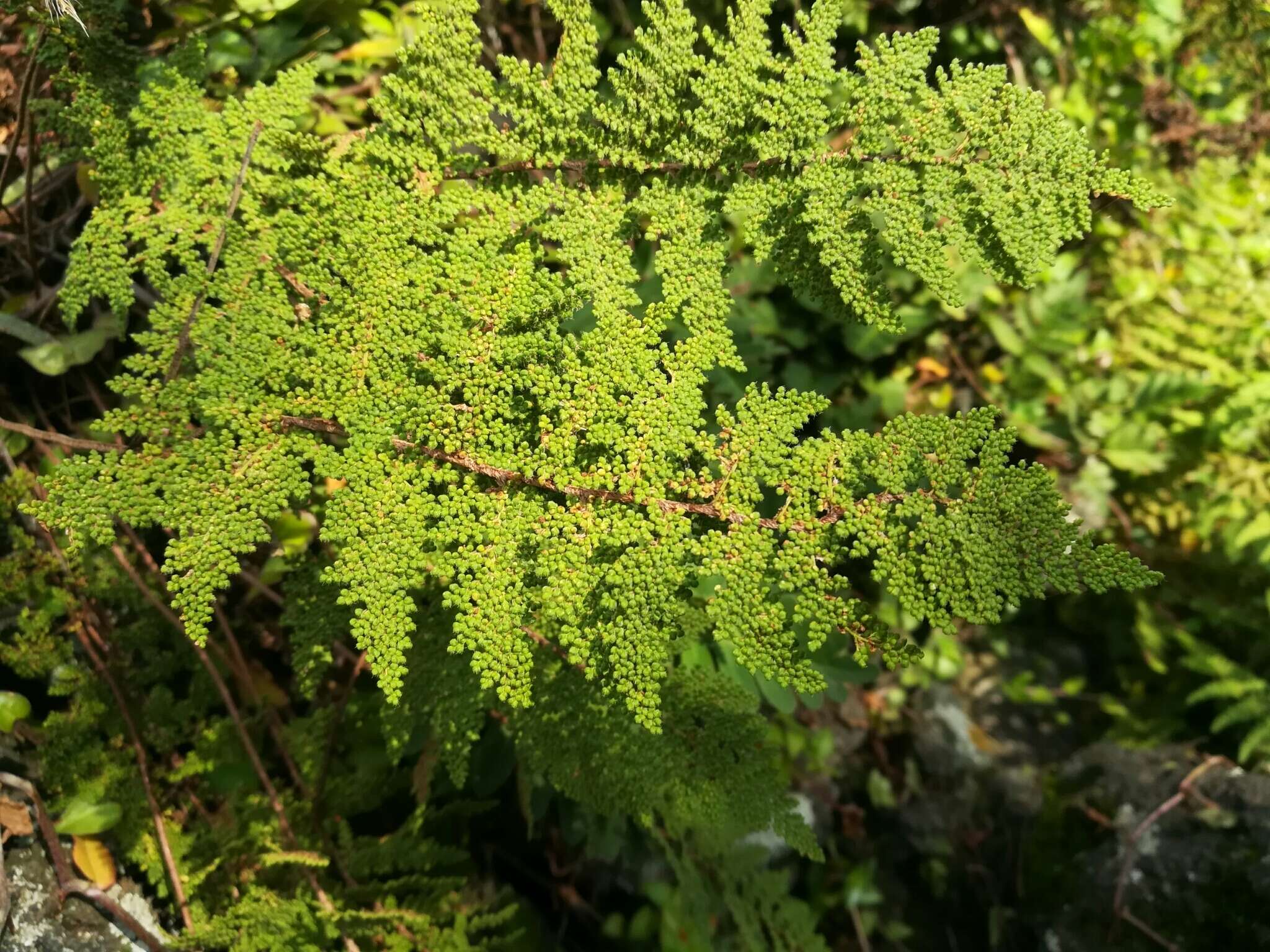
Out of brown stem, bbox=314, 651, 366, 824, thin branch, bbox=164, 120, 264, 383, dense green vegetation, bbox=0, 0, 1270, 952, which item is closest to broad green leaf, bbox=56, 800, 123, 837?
dense green vegetation, bbox=0, 0, 1270, 952

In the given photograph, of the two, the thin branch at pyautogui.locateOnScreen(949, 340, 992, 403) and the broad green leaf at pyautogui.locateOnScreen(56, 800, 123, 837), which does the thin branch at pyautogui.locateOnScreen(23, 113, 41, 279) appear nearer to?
the broad green leaf at pyautogui.locateOnScreen(56, 800, 123, 837)

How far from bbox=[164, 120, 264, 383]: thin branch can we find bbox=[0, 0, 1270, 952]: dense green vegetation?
12 millimetres

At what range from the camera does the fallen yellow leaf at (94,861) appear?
191cm

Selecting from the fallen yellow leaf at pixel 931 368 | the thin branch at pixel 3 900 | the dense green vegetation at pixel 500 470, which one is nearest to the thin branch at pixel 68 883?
the dense green vegetation at pixel 500 470

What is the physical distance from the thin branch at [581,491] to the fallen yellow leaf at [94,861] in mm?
1259

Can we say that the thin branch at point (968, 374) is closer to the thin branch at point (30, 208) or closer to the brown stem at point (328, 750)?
the brown stem at point (328, 750)

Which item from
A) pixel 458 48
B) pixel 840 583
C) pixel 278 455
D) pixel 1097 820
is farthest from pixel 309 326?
pixel 1097 820

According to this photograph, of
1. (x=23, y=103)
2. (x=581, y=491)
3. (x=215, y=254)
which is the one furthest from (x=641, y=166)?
(x=23, y=103)

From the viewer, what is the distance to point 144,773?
2.01m

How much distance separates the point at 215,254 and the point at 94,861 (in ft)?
4.86

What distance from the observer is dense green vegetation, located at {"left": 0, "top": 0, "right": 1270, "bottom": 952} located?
1.40 m

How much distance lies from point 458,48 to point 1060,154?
112 cm

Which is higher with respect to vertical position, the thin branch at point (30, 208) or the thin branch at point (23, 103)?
the thin branch at point (23, 103)

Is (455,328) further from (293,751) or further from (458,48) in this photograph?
(293,751)
